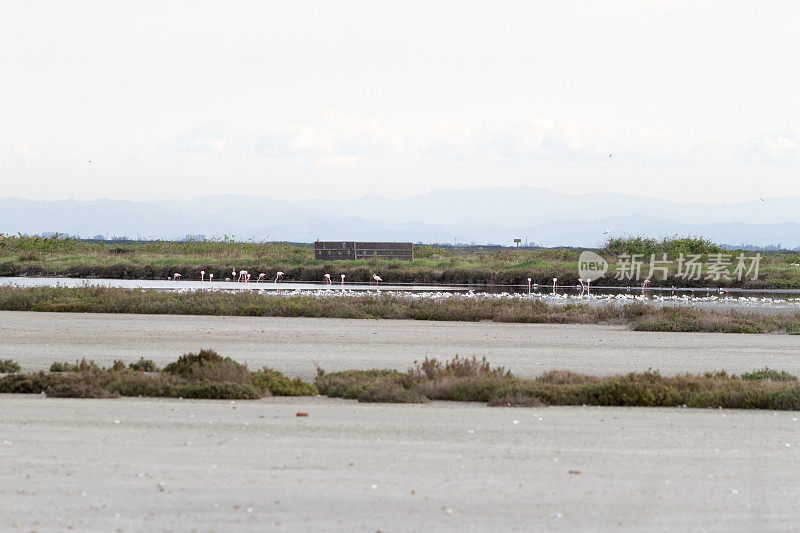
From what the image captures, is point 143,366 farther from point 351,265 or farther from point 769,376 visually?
point 351,265

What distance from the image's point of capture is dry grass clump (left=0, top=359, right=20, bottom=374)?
13992 millimetres

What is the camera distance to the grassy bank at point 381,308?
2406 cm

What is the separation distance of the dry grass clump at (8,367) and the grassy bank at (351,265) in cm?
3442

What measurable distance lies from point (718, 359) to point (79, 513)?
1404 cm

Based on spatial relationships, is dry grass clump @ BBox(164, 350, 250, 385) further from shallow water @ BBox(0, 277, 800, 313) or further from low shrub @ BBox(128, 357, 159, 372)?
shallow water @ BBox(0, 277, 800, 313)

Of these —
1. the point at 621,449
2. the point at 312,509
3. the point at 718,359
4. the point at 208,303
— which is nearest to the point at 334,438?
the point at 312,509

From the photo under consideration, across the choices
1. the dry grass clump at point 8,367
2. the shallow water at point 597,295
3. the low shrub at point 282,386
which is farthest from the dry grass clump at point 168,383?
the shallow water at point 597,295

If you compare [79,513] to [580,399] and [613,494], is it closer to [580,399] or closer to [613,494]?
[613,494]

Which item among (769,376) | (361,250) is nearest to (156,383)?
(769,376)

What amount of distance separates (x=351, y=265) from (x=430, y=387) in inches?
1586

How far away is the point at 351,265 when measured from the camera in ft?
172

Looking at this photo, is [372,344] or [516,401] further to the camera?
[372,344]

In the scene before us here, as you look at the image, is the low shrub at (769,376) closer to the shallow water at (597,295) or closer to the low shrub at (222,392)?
the low shrub at (222,392)

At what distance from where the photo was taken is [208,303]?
27.6 m
